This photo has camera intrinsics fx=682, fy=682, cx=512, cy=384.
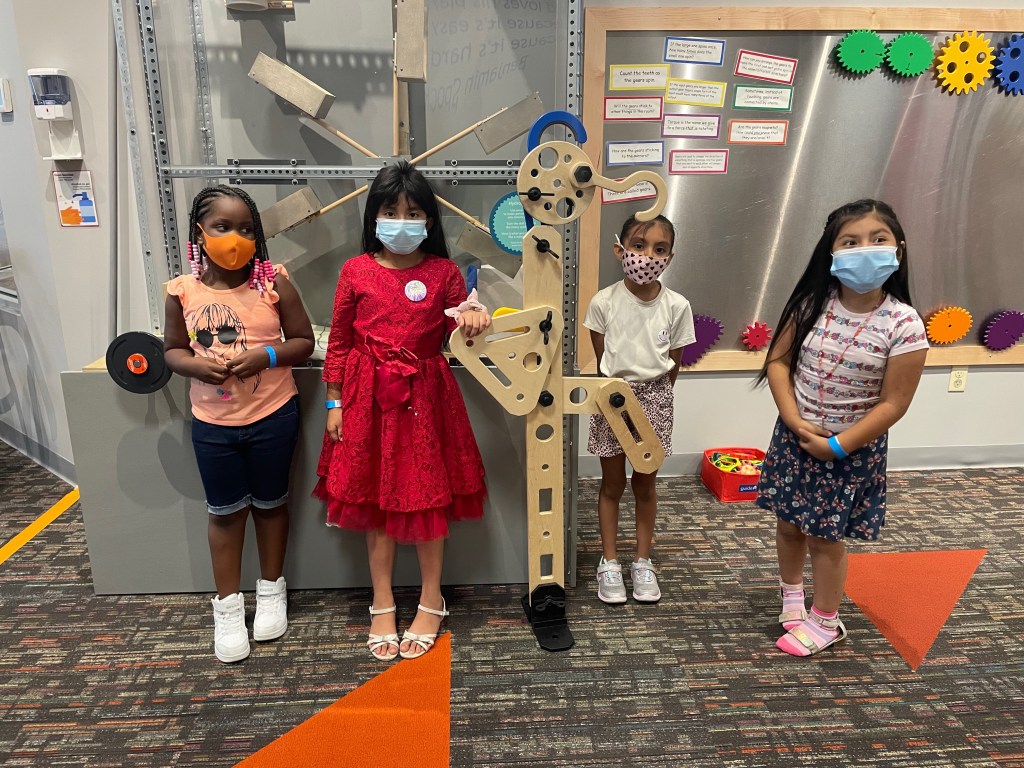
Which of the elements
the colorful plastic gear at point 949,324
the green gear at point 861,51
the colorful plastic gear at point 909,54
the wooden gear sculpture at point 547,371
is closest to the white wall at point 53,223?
the wooden gear sculpture at point 547,371

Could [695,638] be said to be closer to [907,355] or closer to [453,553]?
[453,553]

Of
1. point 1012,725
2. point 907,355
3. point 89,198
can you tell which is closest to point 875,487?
point 907,355

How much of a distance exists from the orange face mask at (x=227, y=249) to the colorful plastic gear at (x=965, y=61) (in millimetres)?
2614

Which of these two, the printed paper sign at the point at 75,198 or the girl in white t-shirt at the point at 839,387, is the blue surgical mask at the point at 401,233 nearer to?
the girl in white t-shirt at the point at 839,387

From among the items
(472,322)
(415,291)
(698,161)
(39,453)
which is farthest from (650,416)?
(39,453)

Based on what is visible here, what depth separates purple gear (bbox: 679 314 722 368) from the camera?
282cm

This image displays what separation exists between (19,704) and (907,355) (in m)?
2.32

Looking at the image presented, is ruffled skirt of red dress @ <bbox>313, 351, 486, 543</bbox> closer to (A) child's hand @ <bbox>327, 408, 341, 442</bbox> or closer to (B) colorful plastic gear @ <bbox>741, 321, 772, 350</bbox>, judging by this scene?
(A) child's hand @ <bbox>327, 408, 341, 442</bbox>

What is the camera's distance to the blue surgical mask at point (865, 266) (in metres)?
1.57

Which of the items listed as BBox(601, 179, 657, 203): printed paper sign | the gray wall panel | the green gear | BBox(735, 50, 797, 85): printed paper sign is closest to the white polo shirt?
the gray wall panel

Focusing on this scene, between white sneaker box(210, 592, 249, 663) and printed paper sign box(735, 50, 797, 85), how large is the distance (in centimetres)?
249

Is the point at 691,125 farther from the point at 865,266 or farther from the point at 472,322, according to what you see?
the point at 472,322

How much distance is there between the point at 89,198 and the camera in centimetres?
254

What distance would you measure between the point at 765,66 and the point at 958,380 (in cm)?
162
